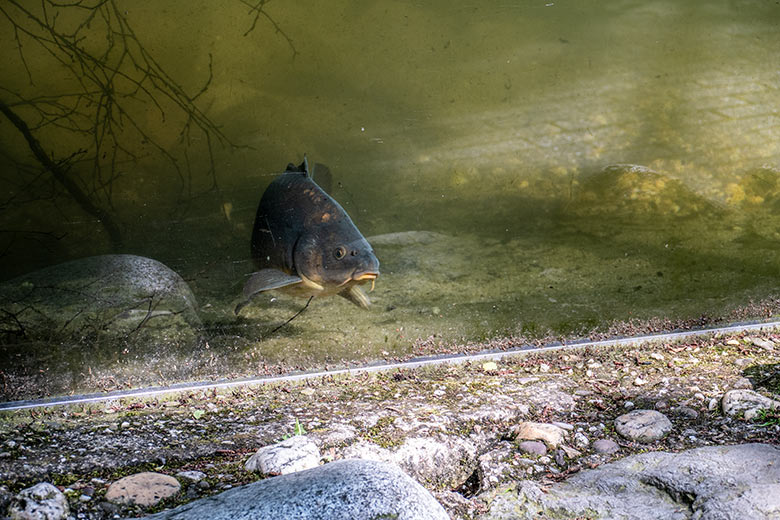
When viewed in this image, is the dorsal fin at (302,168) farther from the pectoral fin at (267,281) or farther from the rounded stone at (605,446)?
the rounded stone at (605,446)

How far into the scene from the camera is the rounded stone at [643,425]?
2.56m

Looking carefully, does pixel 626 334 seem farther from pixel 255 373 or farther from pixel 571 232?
pixel 255 373

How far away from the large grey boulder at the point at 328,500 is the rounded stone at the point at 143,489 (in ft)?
0.89

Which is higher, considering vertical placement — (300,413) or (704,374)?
(300,413)

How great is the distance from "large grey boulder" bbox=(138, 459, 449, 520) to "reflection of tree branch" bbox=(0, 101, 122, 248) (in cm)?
120

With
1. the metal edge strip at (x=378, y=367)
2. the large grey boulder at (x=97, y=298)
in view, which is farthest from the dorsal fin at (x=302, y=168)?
the metal edge strip at (x=378, y=367)

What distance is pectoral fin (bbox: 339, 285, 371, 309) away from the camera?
2842 millimetres

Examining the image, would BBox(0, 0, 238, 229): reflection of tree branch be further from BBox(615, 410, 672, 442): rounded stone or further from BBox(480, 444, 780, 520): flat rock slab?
BBox(615, 410, 672, 442): rounded stone

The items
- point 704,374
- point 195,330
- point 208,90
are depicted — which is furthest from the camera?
point 704,374

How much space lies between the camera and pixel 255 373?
113 inches

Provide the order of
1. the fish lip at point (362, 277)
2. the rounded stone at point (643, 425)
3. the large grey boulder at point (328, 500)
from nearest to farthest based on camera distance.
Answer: the large grey boulder at point (328, 500), the rounded stone at point (643, 425), the fish lip at point (362, 277)

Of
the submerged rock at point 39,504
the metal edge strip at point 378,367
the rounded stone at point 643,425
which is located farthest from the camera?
the metal edge strip at point 378,367

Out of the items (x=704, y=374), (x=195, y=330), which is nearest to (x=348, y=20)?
(x=195, y=330)

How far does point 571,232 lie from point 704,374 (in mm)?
877
